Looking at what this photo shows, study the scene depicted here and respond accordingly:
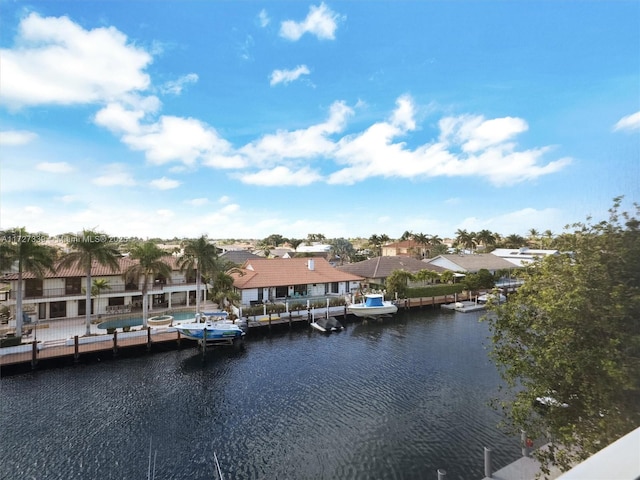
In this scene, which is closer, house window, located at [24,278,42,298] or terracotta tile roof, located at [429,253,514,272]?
house window, located at [24,278,42,298]

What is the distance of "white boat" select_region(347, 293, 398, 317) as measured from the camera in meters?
39.3

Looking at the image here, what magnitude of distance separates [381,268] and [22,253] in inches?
1672

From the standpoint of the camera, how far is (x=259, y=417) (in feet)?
59.2

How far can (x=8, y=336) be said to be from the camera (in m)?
25.8

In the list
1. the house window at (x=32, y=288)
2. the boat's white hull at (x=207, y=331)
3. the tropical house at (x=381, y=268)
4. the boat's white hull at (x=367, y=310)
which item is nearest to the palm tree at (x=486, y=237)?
the tropical house at (x=381, y=268)

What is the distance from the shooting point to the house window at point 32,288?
31453 mm

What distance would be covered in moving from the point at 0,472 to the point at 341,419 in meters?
Answer: 14.8

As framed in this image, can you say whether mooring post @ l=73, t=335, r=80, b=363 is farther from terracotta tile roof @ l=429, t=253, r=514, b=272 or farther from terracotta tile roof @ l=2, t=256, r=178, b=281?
terracotta tile roof @ l=429, t=253, r=514, b=272

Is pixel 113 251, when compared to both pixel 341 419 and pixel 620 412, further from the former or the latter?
pixel 620 412

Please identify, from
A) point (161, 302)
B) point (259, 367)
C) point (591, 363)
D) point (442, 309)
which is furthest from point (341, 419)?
point (442, 309)

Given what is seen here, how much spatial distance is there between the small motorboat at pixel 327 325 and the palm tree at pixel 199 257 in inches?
472

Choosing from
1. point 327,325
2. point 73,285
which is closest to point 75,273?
point 73,285

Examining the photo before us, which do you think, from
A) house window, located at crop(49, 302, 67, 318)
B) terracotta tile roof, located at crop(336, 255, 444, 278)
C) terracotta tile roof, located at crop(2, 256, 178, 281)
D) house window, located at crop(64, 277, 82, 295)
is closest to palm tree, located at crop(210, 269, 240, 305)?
terracotta tile roof, located at crop(2, 256, 178, 281)

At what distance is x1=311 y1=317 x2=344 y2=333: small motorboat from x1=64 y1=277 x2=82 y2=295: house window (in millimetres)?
23601
